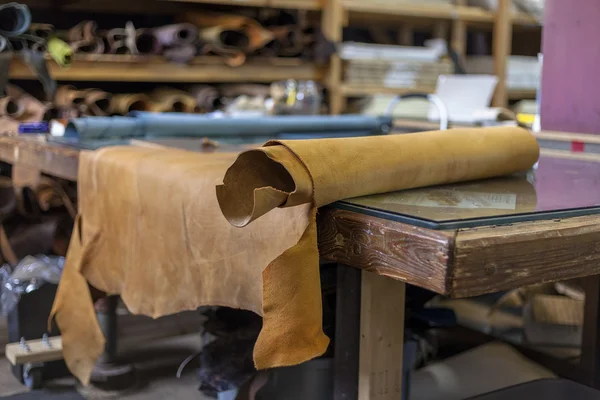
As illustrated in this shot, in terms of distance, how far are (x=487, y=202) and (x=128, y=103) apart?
8.20 feet

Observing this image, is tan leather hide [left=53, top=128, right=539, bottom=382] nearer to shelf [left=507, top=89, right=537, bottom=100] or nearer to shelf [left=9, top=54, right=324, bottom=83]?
shelf [left=9, top=54, right=324, bottom=83]

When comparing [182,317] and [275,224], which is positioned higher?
[275,224]

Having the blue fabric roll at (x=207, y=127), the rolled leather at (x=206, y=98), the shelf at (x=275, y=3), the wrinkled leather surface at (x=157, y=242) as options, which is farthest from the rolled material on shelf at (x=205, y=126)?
the shelf at (x=275, y=3)

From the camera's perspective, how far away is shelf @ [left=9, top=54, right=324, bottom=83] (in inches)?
126

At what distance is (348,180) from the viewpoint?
1030mm

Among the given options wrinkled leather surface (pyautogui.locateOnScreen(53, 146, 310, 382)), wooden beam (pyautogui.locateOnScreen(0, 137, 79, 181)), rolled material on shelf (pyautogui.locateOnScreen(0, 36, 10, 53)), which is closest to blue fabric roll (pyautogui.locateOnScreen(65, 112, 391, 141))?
wooden beam (pyautogui.locateOnScreen(0, 137, 79, 181))

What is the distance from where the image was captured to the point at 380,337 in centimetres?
117

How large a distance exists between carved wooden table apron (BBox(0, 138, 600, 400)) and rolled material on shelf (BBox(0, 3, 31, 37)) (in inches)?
69.1

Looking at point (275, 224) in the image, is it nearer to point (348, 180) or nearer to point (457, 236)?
point (348, 180)

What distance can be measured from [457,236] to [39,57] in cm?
207

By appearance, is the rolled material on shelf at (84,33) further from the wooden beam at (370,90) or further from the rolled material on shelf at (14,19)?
the wooden beam at (370,90)

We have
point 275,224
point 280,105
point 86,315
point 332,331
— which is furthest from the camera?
point 280,105

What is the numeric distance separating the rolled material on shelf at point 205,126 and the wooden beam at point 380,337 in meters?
1.17

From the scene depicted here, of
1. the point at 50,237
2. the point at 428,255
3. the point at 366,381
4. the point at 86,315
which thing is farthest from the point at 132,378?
the point at 428,255
